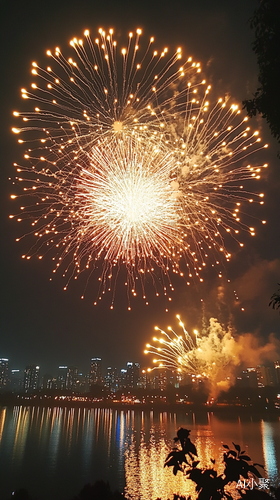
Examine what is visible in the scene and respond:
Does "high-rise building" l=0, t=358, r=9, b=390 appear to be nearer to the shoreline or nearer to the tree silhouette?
the shoreline

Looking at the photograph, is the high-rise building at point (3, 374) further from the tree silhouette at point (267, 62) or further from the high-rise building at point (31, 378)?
the tree silhouette at point (267, 62)

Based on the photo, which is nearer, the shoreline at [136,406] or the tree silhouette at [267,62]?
the tree silhouette at [267,62]

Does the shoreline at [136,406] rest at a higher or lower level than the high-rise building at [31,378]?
lower

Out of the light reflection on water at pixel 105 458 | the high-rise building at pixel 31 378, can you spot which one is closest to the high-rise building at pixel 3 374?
the high-rise building at pixel 31 378

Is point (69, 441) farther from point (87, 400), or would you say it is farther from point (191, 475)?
point (87, 400)

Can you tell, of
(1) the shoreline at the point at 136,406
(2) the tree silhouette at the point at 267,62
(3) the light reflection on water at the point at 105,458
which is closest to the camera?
(2) the tree silhouette at the point at 267,62

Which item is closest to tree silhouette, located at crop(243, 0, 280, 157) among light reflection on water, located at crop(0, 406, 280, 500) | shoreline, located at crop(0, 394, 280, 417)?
light reflection on water, located at crop(0, 406, 280, 500)
